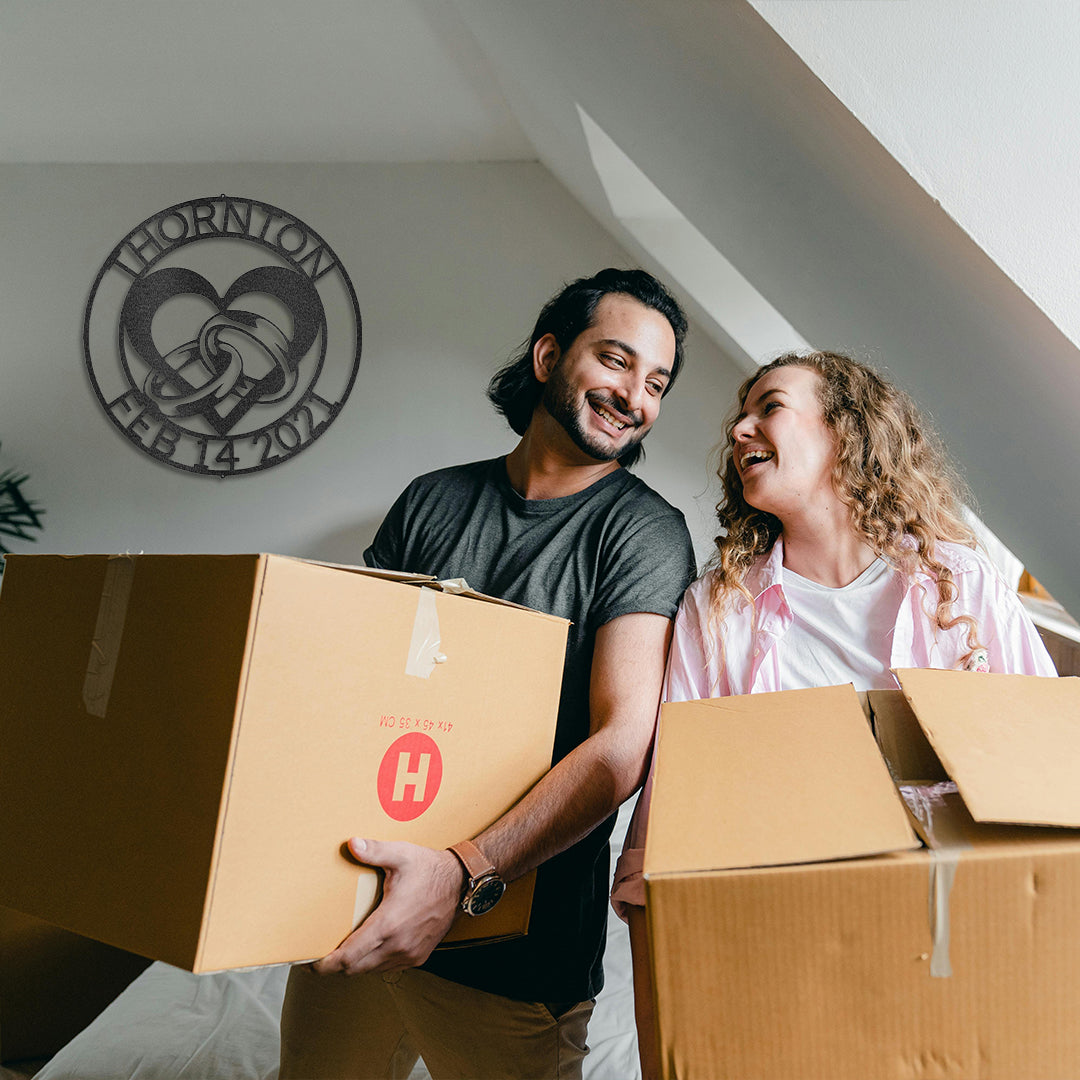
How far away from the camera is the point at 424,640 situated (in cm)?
77

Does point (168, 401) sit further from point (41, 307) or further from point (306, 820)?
point (306, 820)

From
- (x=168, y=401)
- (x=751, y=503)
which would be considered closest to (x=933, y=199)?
(x=751, y=503)

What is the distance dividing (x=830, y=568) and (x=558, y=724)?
1.39 feet

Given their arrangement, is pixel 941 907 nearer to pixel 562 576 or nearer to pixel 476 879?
pixel 476 879

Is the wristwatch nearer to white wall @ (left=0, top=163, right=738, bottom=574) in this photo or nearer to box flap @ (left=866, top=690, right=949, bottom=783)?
box flap @ (left=866, top=690, right=949, bottom=783)

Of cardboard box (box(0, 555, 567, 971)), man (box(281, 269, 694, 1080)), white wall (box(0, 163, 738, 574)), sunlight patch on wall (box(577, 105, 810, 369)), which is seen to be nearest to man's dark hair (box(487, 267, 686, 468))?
man (box(281, 269, 694, 1080))

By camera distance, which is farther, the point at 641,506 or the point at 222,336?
the point at 222,336

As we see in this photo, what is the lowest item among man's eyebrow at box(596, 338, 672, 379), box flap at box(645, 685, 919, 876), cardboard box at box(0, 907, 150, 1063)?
cardboard box at box(0, 907, 150, 1063)

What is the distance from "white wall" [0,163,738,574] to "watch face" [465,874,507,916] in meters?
1.87

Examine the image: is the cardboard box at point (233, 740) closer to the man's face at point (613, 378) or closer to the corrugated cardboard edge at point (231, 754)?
the corrugated cardboard edge at point (231, 754)

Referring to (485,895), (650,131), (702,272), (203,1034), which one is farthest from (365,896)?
(702,272)

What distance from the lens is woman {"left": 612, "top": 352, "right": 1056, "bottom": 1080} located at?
965 millimetres

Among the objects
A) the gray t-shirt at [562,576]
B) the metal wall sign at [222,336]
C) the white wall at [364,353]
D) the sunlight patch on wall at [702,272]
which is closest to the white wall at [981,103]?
the gray t-shirt at [562,576]

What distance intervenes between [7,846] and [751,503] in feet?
3.11
